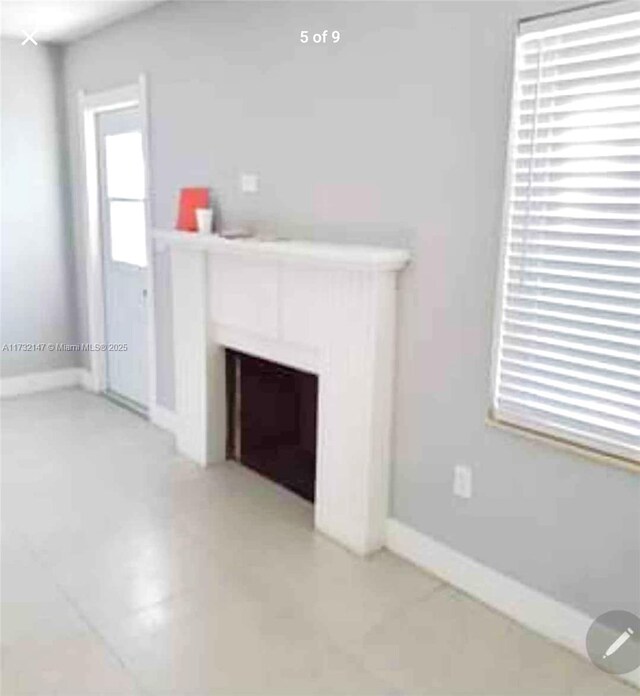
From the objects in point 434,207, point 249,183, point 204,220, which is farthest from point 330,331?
point 204,220

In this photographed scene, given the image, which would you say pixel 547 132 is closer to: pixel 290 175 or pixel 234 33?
pixel 290 175

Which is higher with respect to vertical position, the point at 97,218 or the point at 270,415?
the point at 97,218

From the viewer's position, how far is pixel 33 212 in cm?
504

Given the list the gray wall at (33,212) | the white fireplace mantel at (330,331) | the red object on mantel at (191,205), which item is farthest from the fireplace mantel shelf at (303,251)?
the gray wall at (33,212)

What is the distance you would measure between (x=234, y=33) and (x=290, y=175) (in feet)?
2.72

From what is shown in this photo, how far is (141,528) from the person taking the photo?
120 inches

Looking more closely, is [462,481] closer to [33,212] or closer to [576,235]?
[576,235]

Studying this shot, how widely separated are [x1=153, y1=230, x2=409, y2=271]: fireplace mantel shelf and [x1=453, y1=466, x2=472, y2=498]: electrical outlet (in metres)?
0.80

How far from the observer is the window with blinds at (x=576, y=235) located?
1961 millimetres

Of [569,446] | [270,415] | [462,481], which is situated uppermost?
[569,446]

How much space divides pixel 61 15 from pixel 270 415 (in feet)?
8.87

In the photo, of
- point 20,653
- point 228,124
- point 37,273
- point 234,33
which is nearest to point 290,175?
point 228,124

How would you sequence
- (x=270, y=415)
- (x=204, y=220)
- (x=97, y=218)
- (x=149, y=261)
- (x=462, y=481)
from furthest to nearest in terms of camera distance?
(x=97, y=218) → (x=149, y=261) → (x=270, y=415) → (x=204, y=220) → (x=462, y=481)

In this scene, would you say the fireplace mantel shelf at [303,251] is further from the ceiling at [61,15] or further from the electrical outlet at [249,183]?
the ceiling at [61,15]
